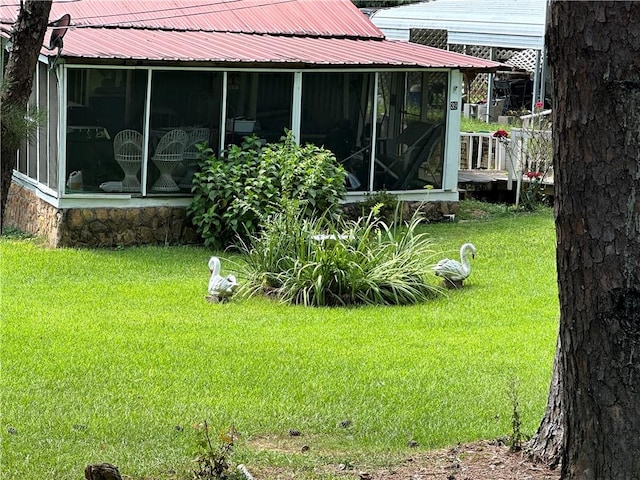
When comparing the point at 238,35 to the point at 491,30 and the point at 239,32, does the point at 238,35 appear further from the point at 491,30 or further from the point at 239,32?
the point at 491,30

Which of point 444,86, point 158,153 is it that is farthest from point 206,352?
point 444,86

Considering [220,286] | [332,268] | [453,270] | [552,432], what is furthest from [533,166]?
[552,432]

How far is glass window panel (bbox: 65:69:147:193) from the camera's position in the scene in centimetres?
1373

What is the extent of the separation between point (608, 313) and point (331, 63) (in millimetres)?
11264

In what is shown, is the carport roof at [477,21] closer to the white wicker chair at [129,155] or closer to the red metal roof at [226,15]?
the red metal roof at [226,15]

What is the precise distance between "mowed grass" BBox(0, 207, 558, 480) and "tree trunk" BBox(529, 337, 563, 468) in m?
0.72

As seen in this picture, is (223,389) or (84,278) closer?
(223,389)

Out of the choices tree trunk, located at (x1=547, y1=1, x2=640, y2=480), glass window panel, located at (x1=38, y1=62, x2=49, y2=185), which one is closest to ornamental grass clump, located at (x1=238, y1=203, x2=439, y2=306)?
glass window panel, located at (x1=38, y1=62, x2=49, y2=185)

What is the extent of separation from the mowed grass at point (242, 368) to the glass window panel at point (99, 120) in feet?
5.87

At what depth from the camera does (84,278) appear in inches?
463

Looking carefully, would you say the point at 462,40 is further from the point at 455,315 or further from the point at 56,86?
the point at 455,315

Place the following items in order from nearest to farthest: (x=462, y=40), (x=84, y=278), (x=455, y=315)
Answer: (x=455, y=315)
(x=84, y=278)
(x=462, y=40)

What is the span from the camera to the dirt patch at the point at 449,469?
17.1ft

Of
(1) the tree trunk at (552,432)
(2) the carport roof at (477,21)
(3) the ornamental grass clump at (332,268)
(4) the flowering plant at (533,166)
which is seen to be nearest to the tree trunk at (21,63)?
(1) the tree trunk at (552,432)
